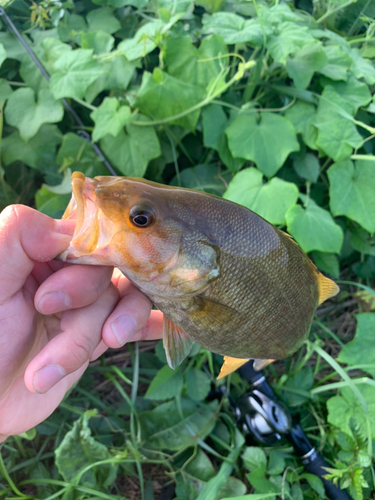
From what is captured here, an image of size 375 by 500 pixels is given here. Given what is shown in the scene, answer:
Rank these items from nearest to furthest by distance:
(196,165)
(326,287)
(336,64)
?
1. (326,287)
2. (336,64)
3. (196,165)

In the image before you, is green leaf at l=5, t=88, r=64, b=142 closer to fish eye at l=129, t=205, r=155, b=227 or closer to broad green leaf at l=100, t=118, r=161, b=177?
broad green leaf at l=100, t=118, r=161, b=177

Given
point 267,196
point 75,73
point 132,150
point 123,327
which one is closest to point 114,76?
point 75,73

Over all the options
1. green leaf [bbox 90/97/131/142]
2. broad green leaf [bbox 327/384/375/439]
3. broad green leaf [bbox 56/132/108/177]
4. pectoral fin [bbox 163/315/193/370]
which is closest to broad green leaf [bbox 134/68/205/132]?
green leaf [bbox 90/97/131/142]

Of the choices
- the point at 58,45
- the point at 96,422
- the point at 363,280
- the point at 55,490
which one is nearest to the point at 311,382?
the point at 363,280

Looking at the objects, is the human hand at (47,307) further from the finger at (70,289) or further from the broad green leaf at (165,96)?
the broad green leaf at (165,96)

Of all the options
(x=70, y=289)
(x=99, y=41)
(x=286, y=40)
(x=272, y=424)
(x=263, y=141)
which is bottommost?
(x=272, y=424)

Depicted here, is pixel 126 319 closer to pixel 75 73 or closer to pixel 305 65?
pixel 75 73
